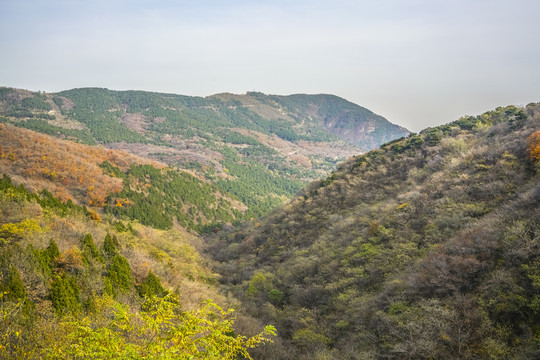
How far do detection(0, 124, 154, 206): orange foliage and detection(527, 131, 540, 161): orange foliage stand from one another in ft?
242

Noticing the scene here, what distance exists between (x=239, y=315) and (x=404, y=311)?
16735 mm

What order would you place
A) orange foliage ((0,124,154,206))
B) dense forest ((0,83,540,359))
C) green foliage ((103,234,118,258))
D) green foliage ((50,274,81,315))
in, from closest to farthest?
dense forest ((0,83,540,359))
green foliage ((50,274,81,315))
green foliage ((103,234,118,258))
orange foliage ((0,124,154,206))

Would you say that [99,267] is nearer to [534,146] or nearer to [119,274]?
[119,274]

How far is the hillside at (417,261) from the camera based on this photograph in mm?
19078

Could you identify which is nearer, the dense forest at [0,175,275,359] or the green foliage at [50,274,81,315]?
the dense forest at [0,175,275,359]

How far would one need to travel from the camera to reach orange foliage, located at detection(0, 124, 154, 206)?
67.6 meters

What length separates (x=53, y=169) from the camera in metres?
73.0

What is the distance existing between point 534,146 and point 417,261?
18.0 meters

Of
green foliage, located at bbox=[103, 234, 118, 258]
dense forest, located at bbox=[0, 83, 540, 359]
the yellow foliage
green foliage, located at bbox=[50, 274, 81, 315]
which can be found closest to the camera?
dense forest, located at bbox=[0, 83, 540, 359]

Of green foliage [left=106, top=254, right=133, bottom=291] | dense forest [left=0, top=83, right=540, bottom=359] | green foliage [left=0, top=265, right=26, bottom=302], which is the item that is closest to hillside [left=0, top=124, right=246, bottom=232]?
dense forest [left=0, top=83, right=540, bottom=359]

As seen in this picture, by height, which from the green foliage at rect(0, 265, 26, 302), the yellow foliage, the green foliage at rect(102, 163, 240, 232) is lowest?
the green foliage at rect(102, 163, 240, 232)

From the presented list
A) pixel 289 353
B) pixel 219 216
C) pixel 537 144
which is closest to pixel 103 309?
pixel 289 353

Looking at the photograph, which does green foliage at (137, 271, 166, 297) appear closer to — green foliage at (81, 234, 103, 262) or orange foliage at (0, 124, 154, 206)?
green foliage at (81, 234, 103, 262)

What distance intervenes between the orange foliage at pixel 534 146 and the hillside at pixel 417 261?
0.14m
